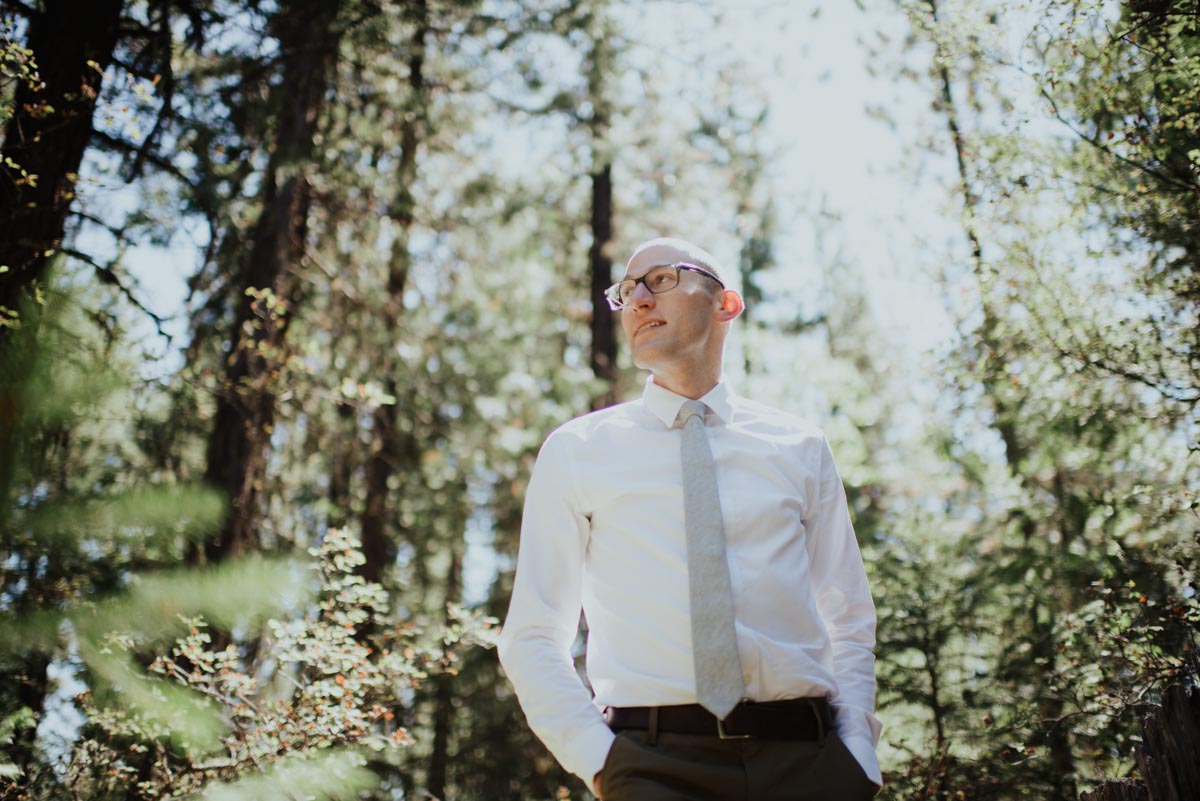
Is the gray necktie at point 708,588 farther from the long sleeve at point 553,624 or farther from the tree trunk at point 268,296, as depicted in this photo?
the tree trunk at point 268,296

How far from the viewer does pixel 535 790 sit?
1188 cm

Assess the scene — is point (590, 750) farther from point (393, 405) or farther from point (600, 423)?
point (393, 405)

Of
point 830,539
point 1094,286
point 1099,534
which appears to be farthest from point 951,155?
point 830,539

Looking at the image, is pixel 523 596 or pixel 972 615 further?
pixel 972 615

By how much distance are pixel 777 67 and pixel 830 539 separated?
9114 mm

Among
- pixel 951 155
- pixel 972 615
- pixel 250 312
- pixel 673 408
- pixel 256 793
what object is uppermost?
pixel 951 155

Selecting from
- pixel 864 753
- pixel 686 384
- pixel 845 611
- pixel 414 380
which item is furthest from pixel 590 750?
pixel 414 380

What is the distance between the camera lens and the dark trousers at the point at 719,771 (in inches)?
90.5

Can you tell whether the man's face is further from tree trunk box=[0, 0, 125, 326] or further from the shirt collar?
tree trunk box=[0, 0, 125, 326]

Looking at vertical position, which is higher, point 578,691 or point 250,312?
point 250,312

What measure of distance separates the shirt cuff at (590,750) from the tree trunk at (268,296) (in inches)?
165

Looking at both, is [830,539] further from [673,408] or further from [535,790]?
[535,790]

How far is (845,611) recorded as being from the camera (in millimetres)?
2855

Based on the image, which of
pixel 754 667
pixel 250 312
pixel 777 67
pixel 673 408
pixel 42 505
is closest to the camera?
pixel 42 505
